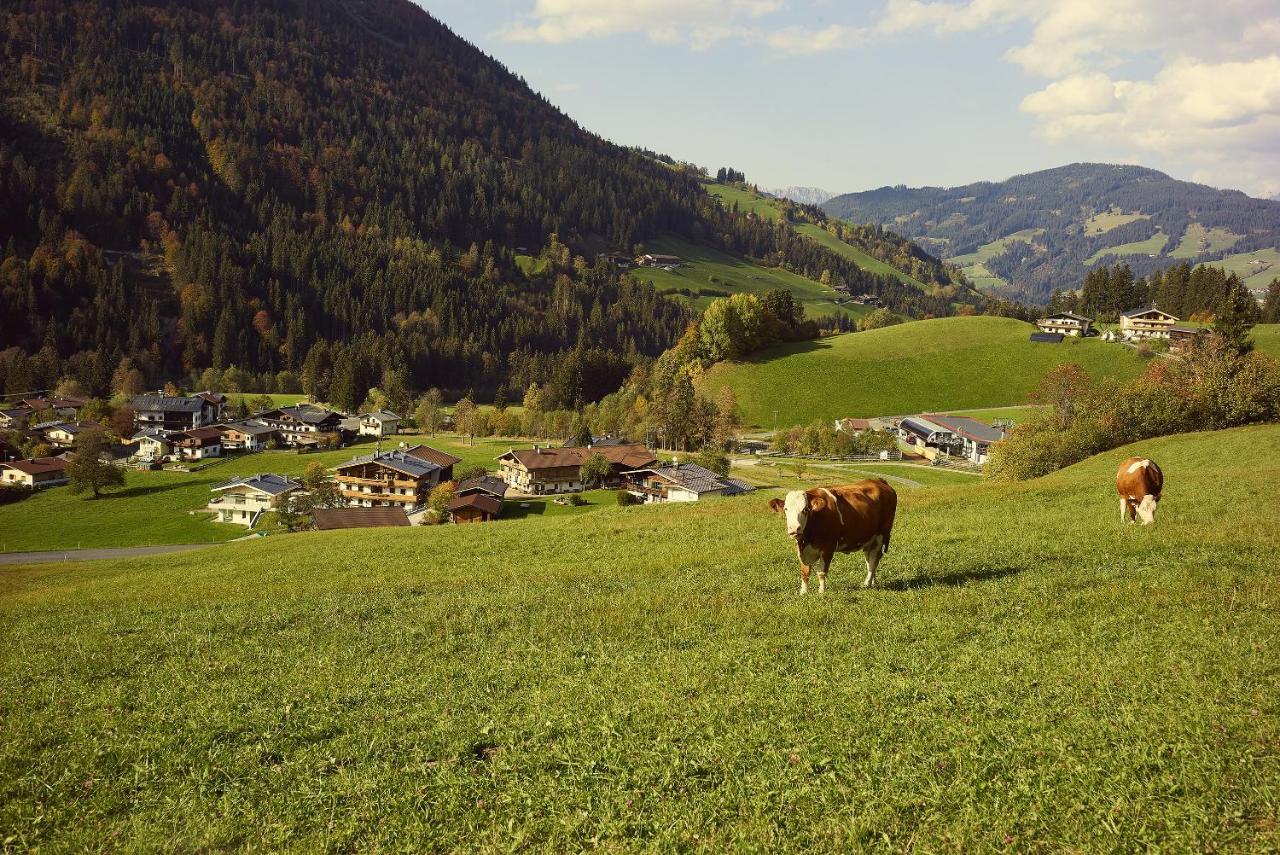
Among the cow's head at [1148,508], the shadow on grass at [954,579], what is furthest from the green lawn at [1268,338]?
the shadow on grass at [954,579]

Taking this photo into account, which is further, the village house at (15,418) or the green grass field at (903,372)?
the green grass field at (903,372)

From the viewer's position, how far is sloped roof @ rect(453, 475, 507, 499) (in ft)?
300

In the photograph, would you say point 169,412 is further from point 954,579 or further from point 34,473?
point 954,579

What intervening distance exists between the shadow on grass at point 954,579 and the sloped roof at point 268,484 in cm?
8960

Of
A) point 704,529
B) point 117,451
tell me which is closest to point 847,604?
point 704,529

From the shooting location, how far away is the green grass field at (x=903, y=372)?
141 metres

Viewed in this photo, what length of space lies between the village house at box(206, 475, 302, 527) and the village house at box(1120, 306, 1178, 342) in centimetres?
16553

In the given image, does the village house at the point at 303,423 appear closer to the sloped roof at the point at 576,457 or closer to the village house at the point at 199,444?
the village house at the point at 199,444

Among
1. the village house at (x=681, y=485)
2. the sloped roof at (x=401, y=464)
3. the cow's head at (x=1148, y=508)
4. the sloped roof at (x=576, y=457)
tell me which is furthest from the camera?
the sloped roof at (x=576, y=457)

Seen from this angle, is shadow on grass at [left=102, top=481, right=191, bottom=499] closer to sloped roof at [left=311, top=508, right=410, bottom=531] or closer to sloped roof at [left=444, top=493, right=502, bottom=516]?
sloped roof at [left=311, top=508, right=410, bottom=531]

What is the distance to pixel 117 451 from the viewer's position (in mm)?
127125

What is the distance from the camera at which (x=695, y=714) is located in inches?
416

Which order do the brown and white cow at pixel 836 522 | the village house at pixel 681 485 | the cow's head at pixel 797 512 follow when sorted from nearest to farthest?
the cow's head at pixel 797 512, the brown and white cow at pixel 836 522, the village house at pixel 681 485

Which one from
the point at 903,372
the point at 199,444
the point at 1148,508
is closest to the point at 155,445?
the point at 199,444
